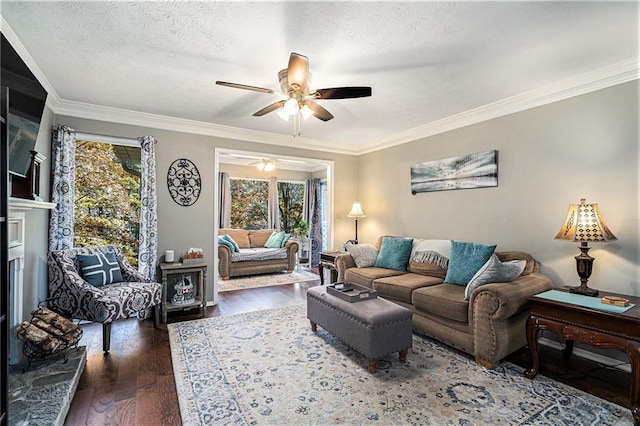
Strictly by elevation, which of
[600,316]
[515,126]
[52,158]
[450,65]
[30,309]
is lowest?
[30,309]

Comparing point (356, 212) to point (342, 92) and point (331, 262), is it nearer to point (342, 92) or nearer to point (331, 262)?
point (331, 262)

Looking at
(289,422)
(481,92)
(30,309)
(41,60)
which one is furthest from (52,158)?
(481,92)

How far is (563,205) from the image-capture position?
3.00 metres

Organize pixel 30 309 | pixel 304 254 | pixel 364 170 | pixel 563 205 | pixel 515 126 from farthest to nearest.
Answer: pixel 304 254, pixel 364 170, pixel 515 126, pixel 563 205, pixel 30 309

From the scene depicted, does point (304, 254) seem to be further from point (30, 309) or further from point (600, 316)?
point (600, 316)

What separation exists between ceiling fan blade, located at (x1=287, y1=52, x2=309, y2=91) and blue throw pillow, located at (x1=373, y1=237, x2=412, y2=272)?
265 centimetres

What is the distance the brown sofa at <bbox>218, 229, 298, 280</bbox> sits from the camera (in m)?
6.03

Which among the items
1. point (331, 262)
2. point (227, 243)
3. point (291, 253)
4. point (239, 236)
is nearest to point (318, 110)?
point (331, 262)

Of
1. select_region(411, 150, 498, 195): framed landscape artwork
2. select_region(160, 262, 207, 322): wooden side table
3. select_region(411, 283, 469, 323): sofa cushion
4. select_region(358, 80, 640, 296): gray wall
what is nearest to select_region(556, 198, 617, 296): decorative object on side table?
select_region(358, 80, 640, 296): gray wall

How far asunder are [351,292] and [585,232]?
200 cm

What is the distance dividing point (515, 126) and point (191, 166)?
4077 millimetres

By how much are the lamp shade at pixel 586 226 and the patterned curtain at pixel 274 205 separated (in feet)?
20.2

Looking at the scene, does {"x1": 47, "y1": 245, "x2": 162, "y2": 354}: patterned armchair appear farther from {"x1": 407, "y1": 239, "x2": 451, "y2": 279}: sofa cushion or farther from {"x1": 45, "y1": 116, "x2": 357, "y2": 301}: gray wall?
{"x1": 407, "y1": 239, "x2": 451, "y2": 279}: sofa cushion

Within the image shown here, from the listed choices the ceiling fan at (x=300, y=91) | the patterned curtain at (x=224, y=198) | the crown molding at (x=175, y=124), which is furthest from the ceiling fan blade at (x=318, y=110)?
the patterned curtain at (x=224, y=198)
